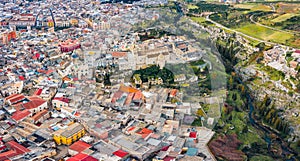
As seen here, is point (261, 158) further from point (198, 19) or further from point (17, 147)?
point (198, 19)

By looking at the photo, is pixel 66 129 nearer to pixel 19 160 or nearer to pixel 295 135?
pixel 19 160

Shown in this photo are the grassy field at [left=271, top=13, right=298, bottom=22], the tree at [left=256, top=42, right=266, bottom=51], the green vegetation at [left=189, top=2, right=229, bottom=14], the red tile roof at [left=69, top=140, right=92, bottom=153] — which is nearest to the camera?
the red tile roof at [left=69, top=140, right=92, bottom=153]

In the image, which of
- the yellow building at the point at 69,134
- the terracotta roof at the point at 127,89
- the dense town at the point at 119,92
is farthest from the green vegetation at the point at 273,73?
the yellow building at the point at 69,134

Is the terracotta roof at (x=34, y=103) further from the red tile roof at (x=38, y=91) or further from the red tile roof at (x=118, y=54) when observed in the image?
the red tile roof at (x=118, y=54)

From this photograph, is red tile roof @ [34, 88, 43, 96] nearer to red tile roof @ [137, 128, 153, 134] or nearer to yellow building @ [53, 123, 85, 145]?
yellow building @ [53, 123, 85, 145]

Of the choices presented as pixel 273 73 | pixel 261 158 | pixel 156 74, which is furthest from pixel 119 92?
pixel 273 73

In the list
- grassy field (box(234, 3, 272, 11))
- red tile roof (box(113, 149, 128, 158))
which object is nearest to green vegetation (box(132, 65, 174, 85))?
red tile roof (box(113, 149, 128, 158))

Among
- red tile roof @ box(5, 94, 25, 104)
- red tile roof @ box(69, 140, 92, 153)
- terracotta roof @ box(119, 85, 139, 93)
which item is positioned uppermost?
terracotta roof @ box(119, 85, 139, 93)
